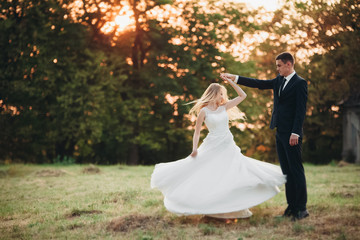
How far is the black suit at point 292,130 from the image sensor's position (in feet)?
18.0

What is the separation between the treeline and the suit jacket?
37.4 feet

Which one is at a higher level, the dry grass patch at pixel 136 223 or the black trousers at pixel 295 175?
the black trousers at pixel 295 175

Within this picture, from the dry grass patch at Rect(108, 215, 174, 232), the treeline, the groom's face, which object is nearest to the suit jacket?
the groom's face

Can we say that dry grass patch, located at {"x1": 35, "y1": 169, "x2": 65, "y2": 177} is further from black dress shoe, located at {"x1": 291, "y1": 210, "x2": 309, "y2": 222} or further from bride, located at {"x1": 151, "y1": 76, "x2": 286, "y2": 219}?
black dress shoe, located at {"x1": 291, "y1": 210, "x2": 309, "y2": 222}

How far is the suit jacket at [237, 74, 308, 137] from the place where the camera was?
5426mm

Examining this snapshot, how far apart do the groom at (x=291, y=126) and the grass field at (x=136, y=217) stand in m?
0.36

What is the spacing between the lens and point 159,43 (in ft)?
64.7

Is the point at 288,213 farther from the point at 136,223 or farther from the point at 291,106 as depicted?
the point at 136,223

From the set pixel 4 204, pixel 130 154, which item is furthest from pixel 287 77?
pixel 130 154

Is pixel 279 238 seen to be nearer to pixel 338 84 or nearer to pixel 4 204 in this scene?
pixel 4 204

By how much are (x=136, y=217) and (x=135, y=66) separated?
16.5 metres

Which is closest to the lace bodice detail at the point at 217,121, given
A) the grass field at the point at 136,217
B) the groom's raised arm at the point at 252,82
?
the groom's raised arm at the point at 252,82

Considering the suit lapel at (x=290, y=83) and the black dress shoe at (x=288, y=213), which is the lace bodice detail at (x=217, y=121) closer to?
the suit lapel at (x=290, y=83)

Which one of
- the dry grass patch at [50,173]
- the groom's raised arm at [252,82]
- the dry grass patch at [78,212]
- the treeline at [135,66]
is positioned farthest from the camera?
the treeline at [135,66]
